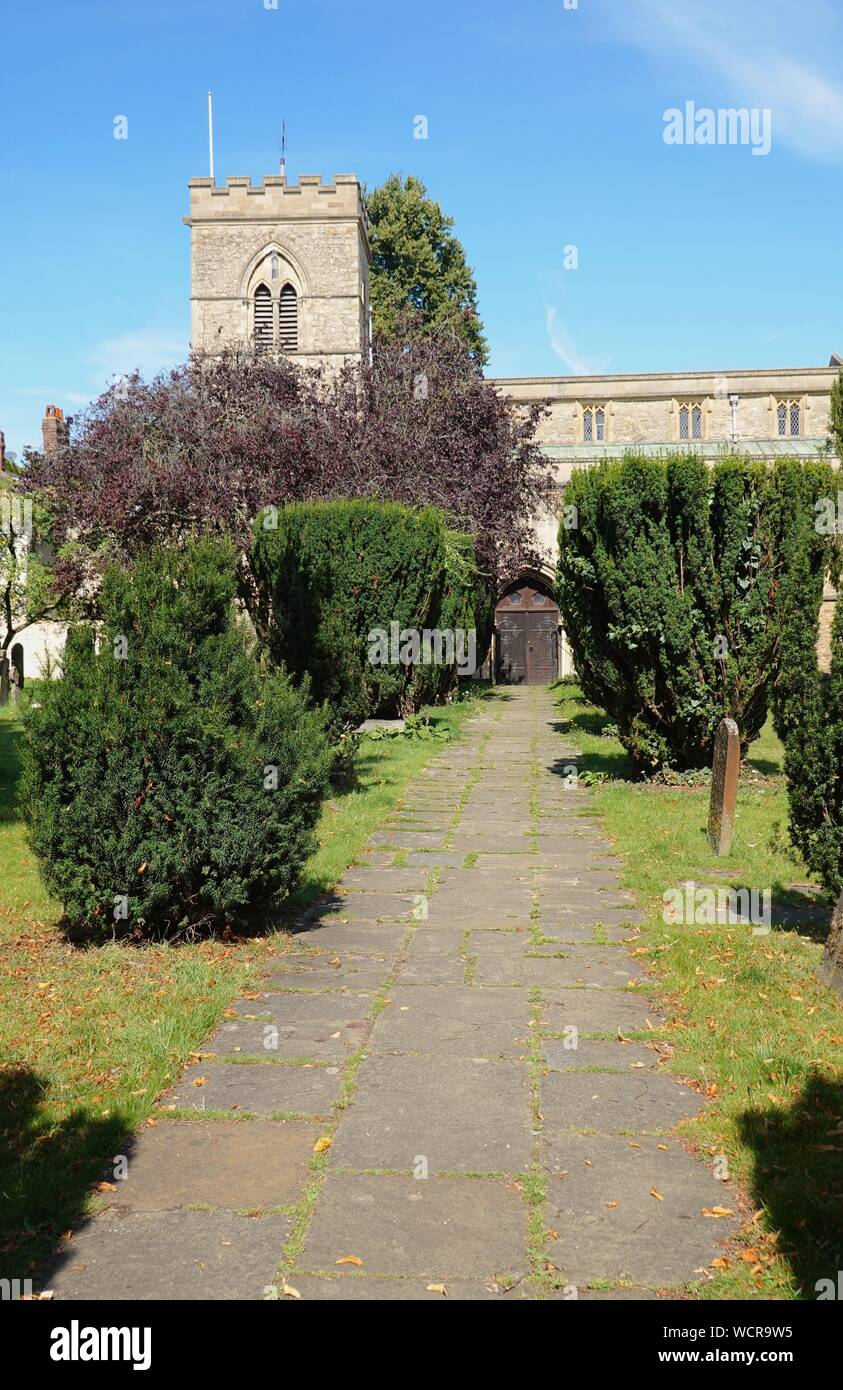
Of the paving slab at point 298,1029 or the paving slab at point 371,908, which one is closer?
the paving slab at point 298,1029

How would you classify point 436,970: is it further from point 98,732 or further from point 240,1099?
point 98,732

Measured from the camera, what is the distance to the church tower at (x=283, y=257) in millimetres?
40344

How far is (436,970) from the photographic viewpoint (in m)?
5.91

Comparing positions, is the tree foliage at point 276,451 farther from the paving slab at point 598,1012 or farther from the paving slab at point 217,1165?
the paving slab at point 217,1165

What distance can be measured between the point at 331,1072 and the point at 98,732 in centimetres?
254

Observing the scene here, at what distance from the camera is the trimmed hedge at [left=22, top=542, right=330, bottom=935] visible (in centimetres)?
610

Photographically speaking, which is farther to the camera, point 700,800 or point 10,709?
point 10,709

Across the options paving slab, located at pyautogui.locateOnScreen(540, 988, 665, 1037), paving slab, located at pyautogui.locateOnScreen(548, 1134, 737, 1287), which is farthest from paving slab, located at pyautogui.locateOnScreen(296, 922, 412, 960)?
paving slab, located at pyautogui.locateOnScreen(548, 1134, 737, 1287)

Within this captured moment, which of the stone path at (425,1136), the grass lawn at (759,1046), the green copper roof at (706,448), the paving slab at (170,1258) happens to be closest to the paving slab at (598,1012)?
the stone path at (425,1136)

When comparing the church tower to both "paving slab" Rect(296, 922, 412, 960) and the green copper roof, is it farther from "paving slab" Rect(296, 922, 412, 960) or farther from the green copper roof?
"paving slab" Rect(296, 922, 412, 960)

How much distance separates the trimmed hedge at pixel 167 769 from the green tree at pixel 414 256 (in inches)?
1678

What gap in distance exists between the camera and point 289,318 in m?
41.2

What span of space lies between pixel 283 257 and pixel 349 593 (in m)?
30.2
